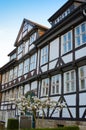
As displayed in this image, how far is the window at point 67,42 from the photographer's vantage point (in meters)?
16.5

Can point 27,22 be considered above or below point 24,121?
above

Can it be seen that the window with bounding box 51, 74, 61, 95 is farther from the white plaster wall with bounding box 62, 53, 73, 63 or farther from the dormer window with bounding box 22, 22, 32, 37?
the dormer window with bounding box 22, 22, 32, 37

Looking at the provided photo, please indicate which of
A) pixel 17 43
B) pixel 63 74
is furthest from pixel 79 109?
pixel 17 43

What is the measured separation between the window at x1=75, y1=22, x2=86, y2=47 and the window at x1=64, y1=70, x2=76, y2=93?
225 centimetres

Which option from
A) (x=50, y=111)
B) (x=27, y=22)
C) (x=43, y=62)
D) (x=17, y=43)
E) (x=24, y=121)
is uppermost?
(x=27, y=22)

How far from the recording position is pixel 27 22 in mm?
26609

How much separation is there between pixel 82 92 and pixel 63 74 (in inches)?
121

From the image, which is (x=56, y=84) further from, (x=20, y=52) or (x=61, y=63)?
(x=20, y=52)

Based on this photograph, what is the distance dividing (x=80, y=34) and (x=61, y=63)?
295 cm

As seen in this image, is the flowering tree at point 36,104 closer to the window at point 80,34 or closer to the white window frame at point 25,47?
the window at point 80,34

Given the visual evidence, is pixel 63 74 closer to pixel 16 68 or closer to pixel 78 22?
pixel 78 22

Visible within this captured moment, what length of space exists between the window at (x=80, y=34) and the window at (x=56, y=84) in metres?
3.47

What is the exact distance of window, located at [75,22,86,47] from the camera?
1500 cm

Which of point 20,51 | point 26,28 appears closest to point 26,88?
point 20,51
